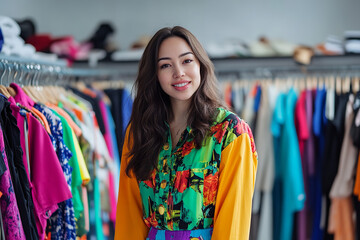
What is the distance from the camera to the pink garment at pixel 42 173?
5.90ft

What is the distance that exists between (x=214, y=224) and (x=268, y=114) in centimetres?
157

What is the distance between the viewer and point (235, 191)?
5.06ft

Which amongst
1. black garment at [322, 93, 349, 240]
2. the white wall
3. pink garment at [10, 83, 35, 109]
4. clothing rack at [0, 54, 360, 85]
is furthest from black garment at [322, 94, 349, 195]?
pink garment at [10, 83, 35, 109]

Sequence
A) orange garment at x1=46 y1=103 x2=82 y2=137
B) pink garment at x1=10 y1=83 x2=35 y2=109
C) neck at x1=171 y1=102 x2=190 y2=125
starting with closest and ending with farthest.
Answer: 1. neck at x1=171 y1=102 x2=190 y2=125
2. pink garment at x1=10 y1=83 x2=35 y2=109
3. orange garment at x1=46 y1=103 x2=82 y2=137

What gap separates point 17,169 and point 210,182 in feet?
2.54

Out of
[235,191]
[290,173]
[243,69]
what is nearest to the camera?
[235,191]

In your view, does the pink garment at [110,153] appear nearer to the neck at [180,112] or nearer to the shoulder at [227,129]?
the neck at [180,112]

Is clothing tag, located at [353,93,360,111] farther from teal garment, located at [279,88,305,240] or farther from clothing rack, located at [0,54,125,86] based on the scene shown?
clothing rack, located at [0,54,125,86]

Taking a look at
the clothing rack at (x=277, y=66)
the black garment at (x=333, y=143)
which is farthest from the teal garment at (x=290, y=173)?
the clothing rack at (x=277, y=66)

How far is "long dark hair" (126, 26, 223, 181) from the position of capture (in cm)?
166

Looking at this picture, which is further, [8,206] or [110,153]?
[110,153]

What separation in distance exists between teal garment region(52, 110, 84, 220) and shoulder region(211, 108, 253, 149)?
2.63ft

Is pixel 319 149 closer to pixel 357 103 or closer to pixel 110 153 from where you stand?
pixel 357 103

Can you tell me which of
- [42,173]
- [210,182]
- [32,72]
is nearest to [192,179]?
[210,182]
